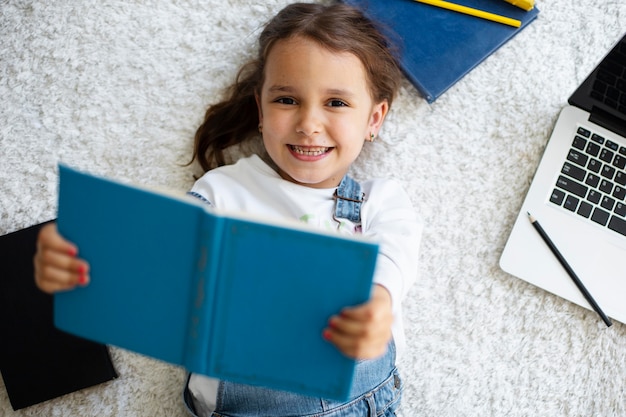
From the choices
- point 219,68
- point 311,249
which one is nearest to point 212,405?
point 311,249

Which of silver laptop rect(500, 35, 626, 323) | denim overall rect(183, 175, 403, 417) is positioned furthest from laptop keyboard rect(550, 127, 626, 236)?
denim overall rect(183, 175, 403, 417)

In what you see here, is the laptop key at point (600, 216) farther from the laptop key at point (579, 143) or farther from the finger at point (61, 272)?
the finger at point (61, 272)

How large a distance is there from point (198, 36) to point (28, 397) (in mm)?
626

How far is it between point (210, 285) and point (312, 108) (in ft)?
1.03

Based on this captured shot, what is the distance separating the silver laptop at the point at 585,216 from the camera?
87 centimetres

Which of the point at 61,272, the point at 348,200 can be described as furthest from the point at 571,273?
the point at 61,272

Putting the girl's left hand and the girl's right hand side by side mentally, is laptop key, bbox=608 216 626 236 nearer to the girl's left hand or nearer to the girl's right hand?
the girl's left hand

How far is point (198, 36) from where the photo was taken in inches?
36.4

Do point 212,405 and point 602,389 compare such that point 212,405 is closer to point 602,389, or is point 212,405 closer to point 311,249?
point 311,249

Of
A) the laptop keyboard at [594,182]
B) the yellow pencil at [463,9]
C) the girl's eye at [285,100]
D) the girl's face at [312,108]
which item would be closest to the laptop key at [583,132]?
the laptop keyboard at [594,182]

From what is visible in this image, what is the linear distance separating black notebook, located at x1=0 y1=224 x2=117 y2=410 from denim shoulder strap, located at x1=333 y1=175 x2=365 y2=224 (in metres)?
0.43

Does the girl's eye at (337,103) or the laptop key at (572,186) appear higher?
the girl's eye at (337,103)

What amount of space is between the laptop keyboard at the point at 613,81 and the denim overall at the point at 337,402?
41cm

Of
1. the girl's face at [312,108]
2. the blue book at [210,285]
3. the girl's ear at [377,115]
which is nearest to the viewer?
the blue book at [210,285]
